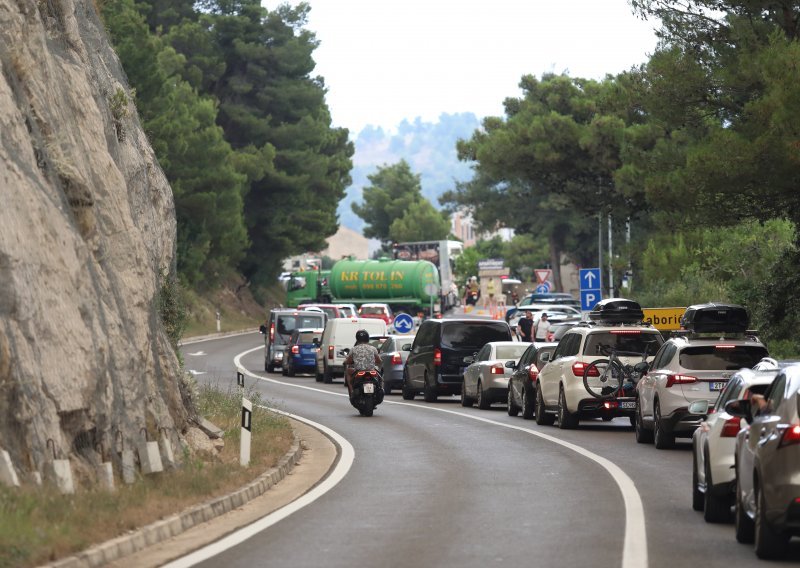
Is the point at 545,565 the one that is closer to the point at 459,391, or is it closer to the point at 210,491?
the point at 210,491

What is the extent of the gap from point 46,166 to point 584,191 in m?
33.7

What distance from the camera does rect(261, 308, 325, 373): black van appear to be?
175 feet

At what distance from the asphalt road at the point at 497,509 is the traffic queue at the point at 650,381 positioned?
15.0 inches

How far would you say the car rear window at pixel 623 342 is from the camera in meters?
26.5

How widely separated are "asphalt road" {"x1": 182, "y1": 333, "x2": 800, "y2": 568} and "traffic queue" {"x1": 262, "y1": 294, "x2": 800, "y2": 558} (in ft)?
1.25

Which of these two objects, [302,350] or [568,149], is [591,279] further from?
[302,350]

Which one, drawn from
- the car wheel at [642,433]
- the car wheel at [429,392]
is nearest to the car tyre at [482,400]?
the car wheel at [429,392]

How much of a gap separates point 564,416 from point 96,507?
15.2 m

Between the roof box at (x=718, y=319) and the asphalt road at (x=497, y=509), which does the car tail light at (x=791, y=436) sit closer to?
the asphalt road at (x=497, y=509)

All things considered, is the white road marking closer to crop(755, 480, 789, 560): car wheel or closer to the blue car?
crop(755, 480, 789, 560): car wheel

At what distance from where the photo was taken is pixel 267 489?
1734 cm

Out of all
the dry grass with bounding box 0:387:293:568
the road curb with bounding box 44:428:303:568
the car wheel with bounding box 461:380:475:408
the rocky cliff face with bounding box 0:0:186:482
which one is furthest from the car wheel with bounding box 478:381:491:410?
the road curb with bounding box 44:428:303:568

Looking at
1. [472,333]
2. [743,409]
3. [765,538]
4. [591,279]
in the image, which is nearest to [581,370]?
[472,333]

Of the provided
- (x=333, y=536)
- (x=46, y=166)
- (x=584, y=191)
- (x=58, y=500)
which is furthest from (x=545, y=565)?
(x=584, y=191)
